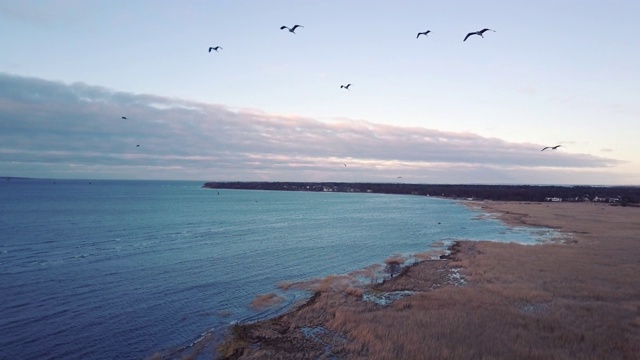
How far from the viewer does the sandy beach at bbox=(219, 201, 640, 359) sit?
1767 centimetres

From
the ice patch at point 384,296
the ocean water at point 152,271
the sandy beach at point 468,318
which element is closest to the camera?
the sandy beach at point 468,318

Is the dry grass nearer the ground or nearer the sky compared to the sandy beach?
nearer the ground

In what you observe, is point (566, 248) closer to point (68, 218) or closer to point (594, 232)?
point (594, 232)

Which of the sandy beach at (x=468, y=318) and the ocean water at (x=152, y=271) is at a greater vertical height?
the sandy beach at (x=468, y=318)

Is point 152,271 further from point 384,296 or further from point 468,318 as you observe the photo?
point 468,318

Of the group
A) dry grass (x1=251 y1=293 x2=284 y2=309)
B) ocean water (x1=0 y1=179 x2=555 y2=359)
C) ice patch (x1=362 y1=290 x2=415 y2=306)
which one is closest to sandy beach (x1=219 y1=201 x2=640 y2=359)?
ice patch (x1=362 y1=290 x2=415 y2=306)

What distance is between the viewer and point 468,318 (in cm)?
2127

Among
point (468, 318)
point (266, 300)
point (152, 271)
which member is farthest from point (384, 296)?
point (152, 271)

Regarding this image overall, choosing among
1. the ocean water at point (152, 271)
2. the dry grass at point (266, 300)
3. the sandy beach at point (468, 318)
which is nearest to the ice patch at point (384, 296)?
the sandy beach at point (468, 318)

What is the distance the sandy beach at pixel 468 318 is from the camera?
17672 millimetres

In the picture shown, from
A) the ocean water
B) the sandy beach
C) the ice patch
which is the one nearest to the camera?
the sandy beach

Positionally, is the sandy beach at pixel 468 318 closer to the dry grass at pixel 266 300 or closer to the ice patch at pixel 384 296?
the ice patch at pixel 384 296

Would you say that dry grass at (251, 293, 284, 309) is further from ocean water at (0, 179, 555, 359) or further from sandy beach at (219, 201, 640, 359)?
sandy beach at (219, 201, 640, 359)

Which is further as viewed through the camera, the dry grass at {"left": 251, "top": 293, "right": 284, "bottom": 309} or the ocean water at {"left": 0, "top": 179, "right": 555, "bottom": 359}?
the dry grass at {"left": 251, "top": 293, "right": 284, "bottom": 309}
